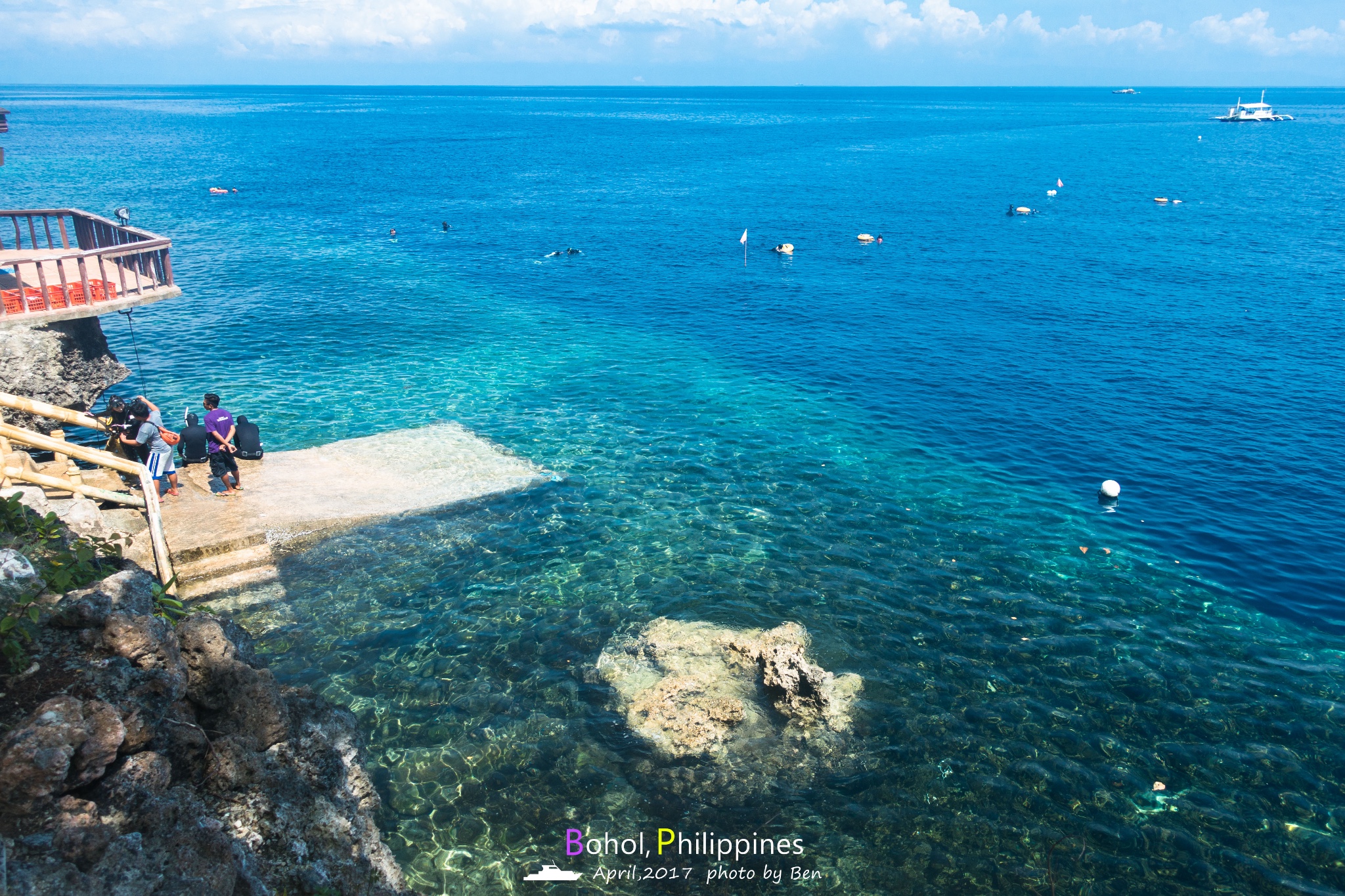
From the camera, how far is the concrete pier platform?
17.9 m

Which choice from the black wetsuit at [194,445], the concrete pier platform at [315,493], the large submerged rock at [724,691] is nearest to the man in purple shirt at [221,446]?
the black wetsuit at [194,445]

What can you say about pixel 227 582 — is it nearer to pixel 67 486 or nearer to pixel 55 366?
pixel 67 486

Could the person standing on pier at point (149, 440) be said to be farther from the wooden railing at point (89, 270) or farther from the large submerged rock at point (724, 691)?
the large submerged rock at point (724, 691)

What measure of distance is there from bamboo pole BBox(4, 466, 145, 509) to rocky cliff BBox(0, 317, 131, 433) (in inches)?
366

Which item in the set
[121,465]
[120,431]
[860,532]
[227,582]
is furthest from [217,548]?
[860,532]

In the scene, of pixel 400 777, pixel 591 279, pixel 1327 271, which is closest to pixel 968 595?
pixel 400 777

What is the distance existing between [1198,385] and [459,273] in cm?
4344

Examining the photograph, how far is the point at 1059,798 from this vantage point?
13.7 m

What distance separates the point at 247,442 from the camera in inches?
872

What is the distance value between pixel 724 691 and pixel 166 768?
9.85 meters

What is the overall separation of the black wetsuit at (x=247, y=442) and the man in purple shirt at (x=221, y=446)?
1.21 metres

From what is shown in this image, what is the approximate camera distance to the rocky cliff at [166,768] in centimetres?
657

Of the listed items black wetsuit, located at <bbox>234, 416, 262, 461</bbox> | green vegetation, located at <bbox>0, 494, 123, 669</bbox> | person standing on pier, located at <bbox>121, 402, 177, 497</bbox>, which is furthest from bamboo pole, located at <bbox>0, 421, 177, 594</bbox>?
black wetsuit, located at <bbox>234, 416, 262, 461</bbox>

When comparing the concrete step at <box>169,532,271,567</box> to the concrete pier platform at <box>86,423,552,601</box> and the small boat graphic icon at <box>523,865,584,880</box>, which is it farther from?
the small boat graphic icon at <box>523,865,584,880</box>
